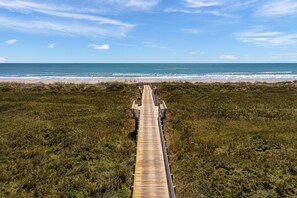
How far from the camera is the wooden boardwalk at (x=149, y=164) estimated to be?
41.5 feet

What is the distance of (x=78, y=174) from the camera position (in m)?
15.6

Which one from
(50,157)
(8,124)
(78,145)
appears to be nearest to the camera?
(50,157)

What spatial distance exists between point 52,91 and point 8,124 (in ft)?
78.9

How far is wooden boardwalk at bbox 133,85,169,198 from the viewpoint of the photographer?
41.5 ft

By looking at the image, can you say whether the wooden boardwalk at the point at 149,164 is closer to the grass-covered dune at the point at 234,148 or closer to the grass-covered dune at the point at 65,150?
the grass-covered dune at the point at 65,150

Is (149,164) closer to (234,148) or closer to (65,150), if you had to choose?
(65,150)

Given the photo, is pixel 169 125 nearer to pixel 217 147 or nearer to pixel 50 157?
pixel 217 147

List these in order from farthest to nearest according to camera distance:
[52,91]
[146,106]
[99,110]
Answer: [52,91] → [99,110] → [146,106]

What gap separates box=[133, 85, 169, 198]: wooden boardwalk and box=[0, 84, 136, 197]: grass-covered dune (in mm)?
991

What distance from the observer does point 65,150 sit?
19.2 m

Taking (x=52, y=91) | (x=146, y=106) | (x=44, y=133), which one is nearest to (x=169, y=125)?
(x=146, y=106)

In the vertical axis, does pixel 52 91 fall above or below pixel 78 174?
above

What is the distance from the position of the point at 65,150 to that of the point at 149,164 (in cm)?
718

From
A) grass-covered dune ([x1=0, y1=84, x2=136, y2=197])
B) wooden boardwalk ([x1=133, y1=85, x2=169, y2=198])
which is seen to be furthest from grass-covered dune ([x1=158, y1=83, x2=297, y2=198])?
grass-covered dune ([x1=0, y1=84, x2=136, y2=197])
